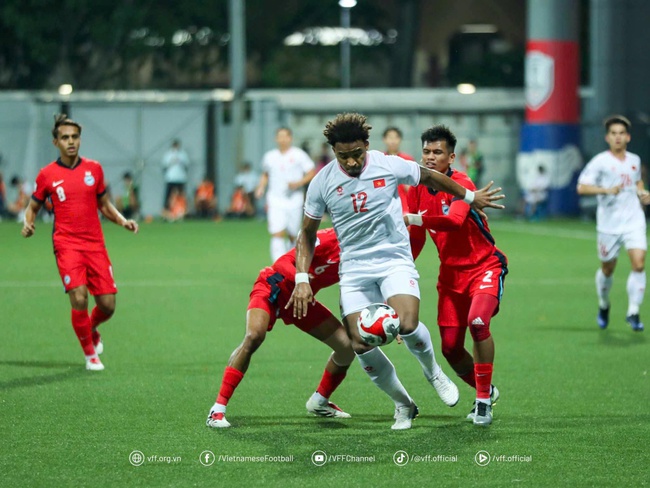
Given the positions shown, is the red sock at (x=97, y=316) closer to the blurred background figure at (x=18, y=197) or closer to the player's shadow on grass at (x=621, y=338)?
the player's shadow on grass at (x=621, y=338)

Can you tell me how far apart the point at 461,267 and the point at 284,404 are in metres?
1.66

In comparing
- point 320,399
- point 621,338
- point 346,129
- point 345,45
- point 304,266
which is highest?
point 345,45

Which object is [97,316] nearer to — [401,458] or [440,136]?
[440,136]

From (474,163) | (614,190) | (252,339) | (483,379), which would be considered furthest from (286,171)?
(474,163)

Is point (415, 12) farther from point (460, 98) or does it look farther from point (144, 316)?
point (144, 316)

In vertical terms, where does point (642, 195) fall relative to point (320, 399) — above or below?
above

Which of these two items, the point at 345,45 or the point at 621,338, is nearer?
the point at 621,338

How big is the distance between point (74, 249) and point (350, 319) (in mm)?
3712

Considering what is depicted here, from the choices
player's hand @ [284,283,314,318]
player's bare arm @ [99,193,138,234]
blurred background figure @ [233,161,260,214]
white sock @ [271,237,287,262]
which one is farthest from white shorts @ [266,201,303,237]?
blurred background figure @ [233,161,260,214]

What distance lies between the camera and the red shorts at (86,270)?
10695 millimetres

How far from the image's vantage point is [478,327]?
8250 mm

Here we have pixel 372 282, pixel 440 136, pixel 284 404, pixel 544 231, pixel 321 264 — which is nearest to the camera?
pixel 372 282

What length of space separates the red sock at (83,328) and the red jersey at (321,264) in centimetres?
279

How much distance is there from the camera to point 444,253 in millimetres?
8688
